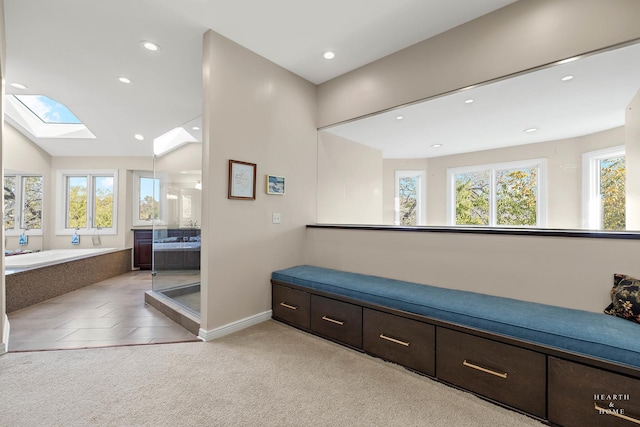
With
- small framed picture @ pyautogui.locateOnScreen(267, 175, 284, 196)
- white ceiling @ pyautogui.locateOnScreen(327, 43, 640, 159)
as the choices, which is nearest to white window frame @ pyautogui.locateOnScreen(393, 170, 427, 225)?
white ceiling @ pyautogui.locateOnScreen(327, 43, 640, 159)

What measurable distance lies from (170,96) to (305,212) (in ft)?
8.17

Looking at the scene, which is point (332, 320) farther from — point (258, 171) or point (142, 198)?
point (142, 198)

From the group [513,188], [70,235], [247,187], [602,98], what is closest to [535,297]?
[513,188]

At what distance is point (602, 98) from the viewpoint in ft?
6.67

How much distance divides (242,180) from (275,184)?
418mm

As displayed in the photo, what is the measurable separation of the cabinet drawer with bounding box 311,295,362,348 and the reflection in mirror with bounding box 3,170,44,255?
5769mm

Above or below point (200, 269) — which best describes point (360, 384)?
below

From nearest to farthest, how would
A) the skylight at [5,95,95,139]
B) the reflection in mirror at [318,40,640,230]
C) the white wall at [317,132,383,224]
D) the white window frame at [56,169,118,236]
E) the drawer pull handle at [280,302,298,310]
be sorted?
the reflection in mirror at [318,40,640,230]
the drawer pull handle at [280,302,298,310]
the white wall at [317,132,383,224]
the skylight at [5,95,95,139]
the white window frame at [56,169,118,236]

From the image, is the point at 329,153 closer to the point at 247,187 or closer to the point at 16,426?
the point at 247,187

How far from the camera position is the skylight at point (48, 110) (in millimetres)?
4535

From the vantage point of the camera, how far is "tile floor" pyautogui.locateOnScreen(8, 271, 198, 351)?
2406 millimetres

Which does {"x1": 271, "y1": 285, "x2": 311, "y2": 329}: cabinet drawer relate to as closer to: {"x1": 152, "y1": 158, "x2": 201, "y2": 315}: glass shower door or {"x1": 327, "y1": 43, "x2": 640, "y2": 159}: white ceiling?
{"x1": 152, "y1": 158, "x2": 201, "y2": 315}: glass shower door

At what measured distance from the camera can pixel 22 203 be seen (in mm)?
5047

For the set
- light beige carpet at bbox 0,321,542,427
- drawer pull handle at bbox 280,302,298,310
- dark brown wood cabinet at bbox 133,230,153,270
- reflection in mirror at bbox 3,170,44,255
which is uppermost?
reflection in mirror at bbox 3,170,44,255
